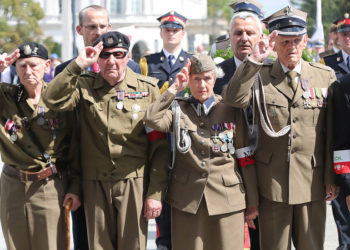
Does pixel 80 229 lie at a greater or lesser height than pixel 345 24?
lesser

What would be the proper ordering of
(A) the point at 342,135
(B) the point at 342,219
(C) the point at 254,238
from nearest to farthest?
1. (A) the point at 342,135
2. (C) the point at 254,238
3. (B) the point at 342,219

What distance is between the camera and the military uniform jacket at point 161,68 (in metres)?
6.97

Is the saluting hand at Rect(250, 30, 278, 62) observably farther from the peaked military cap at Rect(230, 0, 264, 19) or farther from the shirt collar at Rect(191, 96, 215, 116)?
the peaked military cap at Rect(230, 0, 264, 19)

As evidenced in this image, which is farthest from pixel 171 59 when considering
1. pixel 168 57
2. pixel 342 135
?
pixel 342 135

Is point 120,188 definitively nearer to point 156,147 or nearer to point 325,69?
point 156,147

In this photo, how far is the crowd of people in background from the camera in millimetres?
4906

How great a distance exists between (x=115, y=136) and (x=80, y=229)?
1.22m

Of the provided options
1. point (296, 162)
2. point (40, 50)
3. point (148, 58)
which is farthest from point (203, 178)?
point (148, 58)

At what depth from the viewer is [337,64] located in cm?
720

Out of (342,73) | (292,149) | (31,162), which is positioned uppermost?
(342,73)

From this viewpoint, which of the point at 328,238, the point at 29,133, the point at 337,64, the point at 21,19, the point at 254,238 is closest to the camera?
the point at 29,133

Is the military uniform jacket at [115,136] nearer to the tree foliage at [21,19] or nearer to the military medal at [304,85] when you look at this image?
the military medal at [304,85]

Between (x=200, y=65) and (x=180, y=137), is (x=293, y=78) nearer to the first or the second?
(x=200, y=65)

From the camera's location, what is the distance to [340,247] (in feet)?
22.5
